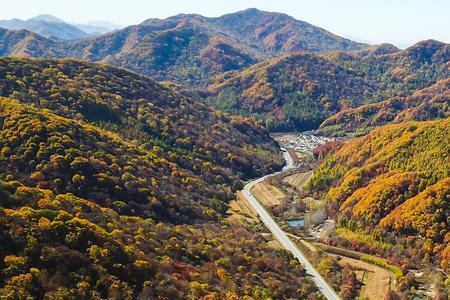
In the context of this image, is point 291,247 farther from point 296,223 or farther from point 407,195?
point 407,195

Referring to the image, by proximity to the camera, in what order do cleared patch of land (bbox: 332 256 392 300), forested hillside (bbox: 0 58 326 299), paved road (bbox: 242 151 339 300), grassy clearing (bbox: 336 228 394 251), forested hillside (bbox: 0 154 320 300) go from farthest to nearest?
grassy clearing (bbox: 336 228 394 251)
paved road (bbox: 242 151 339 300)
cleared patch of land (bbox: 332 256 392 300)
forested hillside (bbox: 0 58 326 299)
forested hillside (bbox: 0 154 320 300)

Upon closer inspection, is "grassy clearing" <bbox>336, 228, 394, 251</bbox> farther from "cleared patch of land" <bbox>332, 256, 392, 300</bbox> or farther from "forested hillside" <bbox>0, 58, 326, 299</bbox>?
"forested hillside" <bbox>0, 58, 326, 299</bbox>

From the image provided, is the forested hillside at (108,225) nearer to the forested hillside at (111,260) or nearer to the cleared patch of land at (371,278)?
the forested hillside at (111,260)

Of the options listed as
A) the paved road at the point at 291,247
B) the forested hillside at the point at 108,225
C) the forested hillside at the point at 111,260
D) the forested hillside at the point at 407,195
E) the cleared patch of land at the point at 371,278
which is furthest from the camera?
the forested hillside at the point at 407,195

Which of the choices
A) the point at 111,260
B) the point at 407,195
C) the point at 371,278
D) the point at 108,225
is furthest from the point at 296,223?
the point at 111,260

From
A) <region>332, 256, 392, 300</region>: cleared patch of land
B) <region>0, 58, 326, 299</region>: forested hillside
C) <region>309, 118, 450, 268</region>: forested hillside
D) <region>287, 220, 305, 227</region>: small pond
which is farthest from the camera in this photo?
<region>287, 220, 305, 227</region>: small pond

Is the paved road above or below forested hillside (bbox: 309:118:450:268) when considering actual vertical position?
below

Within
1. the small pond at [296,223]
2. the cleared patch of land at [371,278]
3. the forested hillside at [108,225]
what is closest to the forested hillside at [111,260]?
the forested hillside at [108,225]

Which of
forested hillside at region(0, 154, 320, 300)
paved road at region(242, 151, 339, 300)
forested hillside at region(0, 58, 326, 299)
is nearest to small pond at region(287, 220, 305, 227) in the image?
paved road at region(242, 151, 339, 300)

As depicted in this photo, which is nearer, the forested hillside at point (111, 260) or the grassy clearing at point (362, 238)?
the forested hillside at point (111, 260)

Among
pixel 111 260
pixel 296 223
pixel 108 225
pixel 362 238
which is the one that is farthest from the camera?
pixel 296 223
